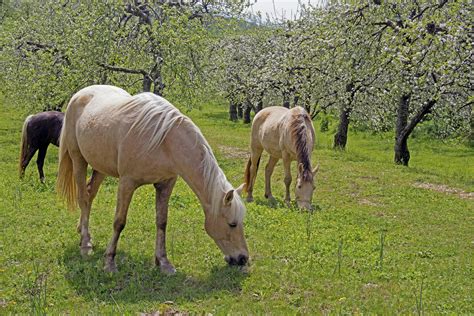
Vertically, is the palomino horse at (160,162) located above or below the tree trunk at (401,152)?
above

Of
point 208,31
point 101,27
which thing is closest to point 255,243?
point 101,27

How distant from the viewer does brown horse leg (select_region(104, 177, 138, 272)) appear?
5.84m

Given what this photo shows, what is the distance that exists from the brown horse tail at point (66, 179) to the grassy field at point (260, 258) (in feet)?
1.73

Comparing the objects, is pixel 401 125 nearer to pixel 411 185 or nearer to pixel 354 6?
pixel 411 185

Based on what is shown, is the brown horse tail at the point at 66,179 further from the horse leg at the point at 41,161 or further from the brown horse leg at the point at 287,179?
the brown horse leg at the point at 287,179

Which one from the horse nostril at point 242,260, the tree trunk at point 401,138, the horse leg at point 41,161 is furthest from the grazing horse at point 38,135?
the tree trunk at point 401,138

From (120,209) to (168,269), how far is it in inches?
35.5

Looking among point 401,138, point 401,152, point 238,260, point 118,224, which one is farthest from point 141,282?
point 401,152

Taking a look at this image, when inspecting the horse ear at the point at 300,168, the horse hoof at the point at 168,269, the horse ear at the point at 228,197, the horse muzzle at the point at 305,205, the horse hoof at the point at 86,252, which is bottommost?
the horse hoof at the point at 86,252

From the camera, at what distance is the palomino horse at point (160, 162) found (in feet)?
18.6

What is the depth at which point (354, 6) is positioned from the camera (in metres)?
13.1

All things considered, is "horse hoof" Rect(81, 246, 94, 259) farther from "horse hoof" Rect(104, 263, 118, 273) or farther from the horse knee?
the horse knee

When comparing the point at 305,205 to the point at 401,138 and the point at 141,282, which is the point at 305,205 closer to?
the point at 141,282

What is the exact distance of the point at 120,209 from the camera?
5945 mm
